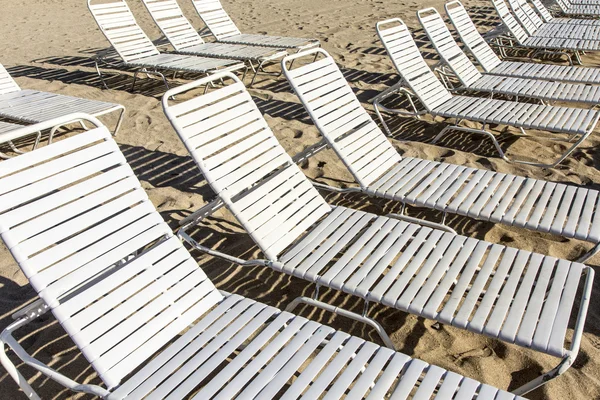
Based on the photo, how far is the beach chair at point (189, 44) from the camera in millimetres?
6387

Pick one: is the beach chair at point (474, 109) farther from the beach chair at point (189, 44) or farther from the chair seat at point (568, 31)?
the chair seat at point (568, 31)

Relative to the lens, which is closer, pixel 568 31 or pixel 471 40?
pixel 471 40

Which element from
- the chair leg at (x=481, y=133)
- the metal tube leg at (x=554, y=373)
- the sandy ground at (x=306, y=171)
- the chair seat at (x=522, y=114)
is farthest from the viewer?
the chair leg at (x=481, y=133)

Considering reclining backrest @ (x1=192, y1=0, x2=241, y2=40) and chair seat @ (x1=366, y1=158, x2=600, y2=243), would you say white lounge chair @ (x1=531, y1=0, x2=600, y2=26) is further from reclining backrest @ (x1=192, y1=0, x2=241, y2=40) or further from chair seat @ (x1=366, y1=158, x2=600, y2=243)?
chair seat @ (x1=366, y1=158, x2=600, y2=243)

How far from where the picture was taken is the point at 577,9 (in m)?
9.40

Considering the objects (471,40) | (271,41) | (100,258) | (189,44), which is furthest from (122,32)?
(100,258)

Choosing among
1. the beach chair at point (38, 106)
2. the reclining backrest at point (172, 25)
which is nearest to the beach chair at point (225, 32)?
the reclining backrest at point (172, 25)

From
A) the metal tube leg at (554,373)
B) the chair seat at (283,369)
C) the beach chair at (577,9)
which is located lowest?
the metal tube leg at (554,373)

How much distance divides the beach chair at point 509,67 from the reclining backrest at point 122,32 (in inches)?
153

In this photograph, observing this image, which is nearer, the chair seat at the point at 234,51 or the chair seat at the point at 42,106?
the chair seat at the point at 42,106

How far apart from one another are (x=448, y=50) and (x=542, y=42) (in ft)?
7.67

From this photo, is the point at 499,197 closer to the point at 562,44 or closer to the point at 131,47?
the point at 562,44

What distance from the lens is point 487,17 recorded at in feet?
33.6

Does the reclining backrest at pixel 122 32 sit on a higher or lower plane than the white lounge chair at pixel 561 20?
higher
